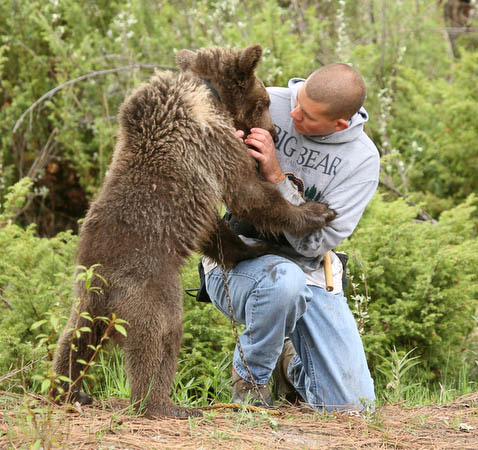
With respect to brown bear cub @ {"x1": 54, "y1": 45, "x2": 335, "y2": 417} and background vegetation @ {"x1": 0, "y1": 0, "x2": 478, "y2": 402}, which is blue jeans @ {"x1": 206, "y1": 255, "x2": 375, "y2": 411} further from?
background vegetation @ {"x1": 0, "y1": 0, "x2": 478, "y2": 402}

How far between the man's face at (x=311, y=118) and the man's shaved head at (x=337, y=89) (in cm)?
4

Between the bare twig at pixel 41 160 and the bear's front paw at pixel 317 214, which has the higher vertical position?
the bare twig at pixel 41 160

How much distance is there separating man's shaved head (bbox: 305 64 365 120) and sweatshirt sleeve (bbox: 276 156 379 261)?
524 mm

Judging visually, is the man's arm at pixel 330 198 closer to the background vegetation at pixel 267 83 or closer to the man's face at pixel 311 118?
the man's face at pixel 311 118

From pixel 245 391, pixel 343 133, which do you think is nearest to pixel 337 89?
pixel 343 133

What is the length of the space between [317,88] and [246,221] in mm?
1129

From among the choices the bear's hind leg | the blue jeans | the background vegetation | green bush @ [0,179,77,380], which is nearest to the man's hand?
the blue jeans

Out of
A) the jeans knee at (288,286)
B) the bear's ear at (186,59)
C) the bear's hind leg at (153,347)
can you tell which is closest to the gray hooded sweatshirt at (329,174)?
the jeans knee at (288,286)

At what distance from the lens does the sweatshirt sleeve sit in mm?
4285

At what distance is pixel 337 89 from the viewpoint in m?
4.02

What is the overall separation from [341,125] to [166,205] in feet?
4.56

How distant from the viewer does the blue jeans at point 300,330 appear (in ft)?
13.4

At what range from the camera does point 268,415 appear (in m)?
3.81

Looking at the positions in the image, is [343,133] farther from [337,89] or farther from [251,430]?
[251,430]
